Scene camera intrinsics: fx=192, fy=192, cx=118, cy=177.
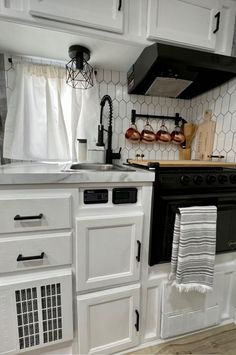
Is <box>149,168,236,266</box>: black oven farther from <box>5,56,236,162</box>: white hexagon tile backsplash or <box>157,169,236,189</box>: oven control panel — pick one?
<box>5,56,236,162</box>: white hexagon tile backsplash

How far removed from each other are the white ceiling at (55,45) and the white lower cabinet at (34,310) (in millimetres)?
1176

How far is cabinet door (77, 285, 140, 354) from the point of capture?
928 millimetres

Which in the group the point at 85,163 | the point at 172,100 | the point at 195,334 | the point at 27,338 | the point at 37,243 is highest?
the point at 172,100

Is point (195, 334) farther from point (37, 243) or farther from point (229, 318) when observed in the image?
point (37, 243)

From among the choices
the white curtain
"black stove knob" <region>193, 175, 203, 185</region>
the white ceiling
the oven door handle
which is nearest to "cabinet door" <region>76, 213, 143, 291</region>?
"black stove knob" <region>193, 175, 203, 185</region>

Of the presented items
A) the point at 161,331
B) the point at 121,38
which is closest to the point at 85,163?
the point at 121,38

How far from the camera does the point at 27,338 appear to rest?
859 mm

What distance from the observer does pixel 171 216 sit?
3.12 ft

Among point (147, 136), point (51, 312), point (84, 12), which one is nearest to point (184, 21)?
point (84, 12)

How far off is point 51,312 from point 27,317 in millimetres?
100

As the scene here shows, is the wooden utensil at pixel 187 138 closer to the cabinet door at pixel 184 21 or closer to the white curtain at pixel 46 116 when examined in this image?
the cabinet door at pixel 184 21

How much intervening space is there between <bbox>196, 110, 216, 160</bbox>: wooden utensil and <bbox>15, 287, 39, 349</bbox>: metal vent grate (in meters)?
1.40

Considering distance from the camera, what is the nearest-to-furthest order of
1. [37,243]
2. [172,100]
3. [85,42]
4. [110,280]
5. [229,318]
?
[37,243], [110,280], [85,42], [229,318], [172,100]

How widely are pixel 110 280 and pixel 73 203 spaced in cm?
43
